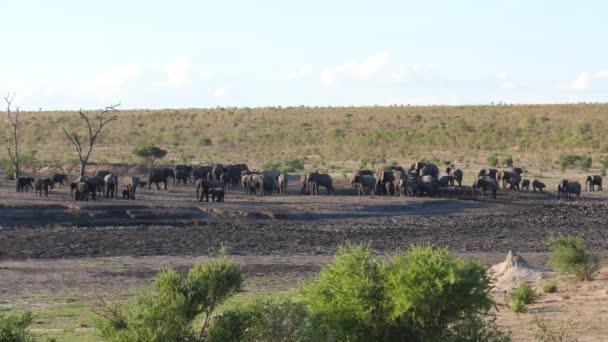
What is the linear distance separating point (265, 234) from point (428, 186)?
1403cm

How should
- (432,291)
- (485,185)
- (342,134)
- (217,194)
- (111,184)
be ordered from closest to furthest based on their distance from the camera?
(432,291) < (217,194) < (111,184) < (485,185) < (342,134)

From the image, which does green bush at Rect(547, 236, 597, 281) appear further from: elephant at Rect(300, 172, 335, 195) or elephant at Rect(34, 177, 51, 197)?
elephant at Rect(34, 177, 51, 197)

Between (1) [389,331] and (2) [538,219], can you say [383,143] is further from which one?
(1) [389,331]

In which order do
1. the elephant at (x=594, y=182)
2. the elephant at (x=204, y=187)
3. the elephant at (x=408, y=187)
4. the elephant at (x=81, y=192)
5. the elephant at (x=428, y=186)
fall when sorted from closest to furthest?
the elephant at (x=81, y=192), the elephant at (x=204, y=187), the elephant at (x=408, y=187), the elephant at (x=428, y=186), the elephant at (x=594, y=182)

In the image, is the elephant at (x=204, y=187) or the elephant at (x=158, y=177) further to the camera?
the elephant at (x=158, y=177)

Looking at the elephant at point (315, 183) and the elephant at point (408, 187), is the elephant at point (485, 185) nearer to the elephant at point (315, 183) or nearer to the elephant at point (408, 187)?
the elephant at point (408, 187)

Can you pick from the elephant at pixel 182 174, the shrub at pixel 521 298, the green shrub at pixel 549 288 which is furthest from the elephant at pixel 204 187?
the shrub at pixel 521 298

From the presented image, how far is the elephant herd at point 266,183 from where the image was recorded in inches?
1671

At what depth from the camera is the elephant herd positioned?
42438mm

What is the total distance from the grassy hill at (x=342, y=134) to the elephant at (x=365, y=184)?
16.8m

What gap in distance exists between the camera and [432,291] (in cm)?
1398

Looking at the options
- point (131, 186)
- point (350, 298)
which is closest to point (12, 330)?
point (350, 298)

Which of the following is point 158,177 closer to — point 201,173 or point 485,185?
point 201,173

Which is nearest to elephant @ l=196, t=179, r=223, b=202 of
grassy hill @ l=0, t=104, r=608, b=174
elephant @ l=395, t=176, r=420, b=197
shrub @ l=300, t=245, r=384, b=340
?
elephant @ l=395, t=176, r=420, b=197
